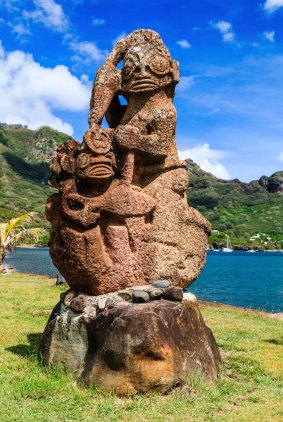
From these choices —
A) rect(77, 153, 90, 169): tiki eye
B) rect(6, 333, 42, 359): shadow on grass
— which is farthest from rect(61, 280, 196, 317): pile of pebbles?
rect(77, 153, 90, 169): tiki eye

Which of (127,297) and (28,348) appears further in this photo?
(28,348)

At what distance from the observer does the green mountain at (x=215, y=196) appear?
136 metres

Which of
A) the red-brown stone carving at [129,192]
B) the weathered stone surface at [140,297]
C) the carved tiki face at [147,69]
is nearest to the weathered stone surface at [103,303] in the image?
the red-brown stone carving at [129,192]

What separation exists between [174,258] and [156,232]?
518mm

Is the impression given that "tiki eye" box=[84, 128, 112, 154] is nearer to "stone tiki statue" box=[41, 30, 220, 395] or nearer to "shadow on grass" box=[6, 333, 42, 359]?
"stone tiki statue" box=[41, 30, 220, 395]

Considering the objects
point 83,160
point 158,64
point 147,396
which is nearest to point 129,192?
point 83,160

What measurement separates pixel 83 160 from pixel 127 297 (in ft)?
6.95

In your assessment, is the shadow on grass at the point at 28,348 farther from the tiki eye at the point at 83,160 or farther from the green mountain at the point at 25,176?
the green mountain at the point at 25,176

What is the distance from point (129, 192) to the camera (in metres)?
7.42

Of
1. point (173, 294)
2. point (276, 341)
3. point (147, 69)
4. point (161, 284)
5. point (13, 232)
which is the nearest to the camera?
point (173, 294)

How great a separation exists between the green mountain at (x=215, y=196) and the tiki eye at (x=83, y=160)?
344ft

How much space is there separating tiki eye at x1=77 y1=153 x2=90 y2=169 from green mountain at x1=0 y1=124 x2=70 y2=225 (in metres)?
94.9

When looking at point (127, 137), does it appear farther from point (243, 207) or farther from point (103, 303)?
point (243, 207)

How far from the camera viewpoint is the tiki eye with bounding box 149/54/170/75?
319 inches
